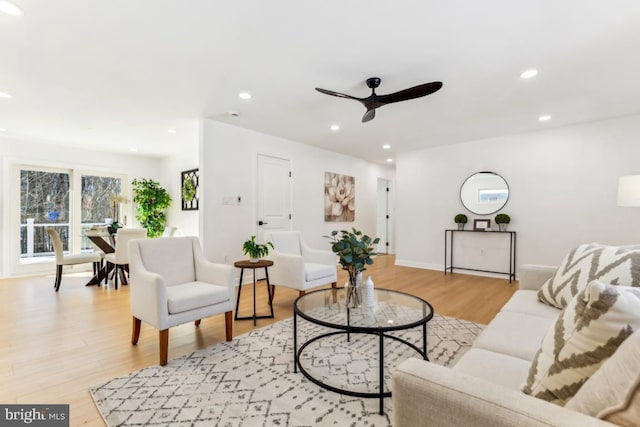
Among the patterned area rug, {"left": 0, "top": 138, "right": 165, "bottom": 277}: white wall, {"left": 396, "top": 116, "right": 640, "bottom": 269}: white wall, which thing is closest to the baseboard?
{"left": 396, "top": 116, "right": 640, "bottom": 269}: white wall

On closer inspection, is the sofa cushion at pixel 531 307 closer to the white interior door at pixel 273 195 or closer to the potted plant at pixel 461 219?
the potted plant at pixel 461 219

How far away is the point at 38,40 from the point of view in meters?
2.27

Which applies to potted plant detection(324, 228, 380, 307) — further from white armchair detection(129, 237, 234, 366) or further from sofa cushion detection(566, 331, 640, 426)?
sofa cushion detection(566, 331, 640, 426)

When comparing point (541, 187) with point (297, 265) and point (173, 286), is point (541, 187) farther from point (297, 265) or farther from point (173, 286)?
point (173, 286)

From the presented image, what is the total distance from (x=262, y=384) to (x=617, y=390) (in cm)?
171

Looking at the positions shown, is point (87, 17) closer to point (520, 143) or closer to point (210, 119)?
point (210, 119)

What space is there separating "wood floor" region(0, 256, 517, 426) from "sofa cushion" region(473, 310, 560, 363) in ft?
4.44

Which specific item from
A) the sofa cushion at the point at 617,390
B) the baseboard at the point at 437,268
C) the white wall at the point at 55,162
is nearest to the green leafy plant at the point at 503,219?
the baseboard at the point at 437,268

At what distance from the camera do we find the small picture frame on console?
200 inches

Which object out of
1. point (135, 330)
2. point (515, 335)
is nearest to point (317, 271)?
point (135, 330)

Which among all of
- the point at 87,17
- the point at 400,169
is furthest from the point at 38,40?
the point at 400,169

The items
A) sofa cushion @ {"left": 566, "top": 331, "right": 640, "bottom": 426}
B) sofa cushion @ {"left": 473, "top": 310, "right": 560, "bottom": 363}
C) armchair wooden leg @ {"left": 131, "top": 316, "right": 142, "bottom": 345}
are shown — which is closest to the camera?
sofa cushion @ {"left": 566, "top": 331, "right": 640, "bottom": 426}

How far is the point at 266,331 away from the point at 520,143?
4.71 meters

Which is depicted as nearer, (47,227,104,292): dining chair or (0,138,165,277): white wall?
(47,227,104,292): dining chair
